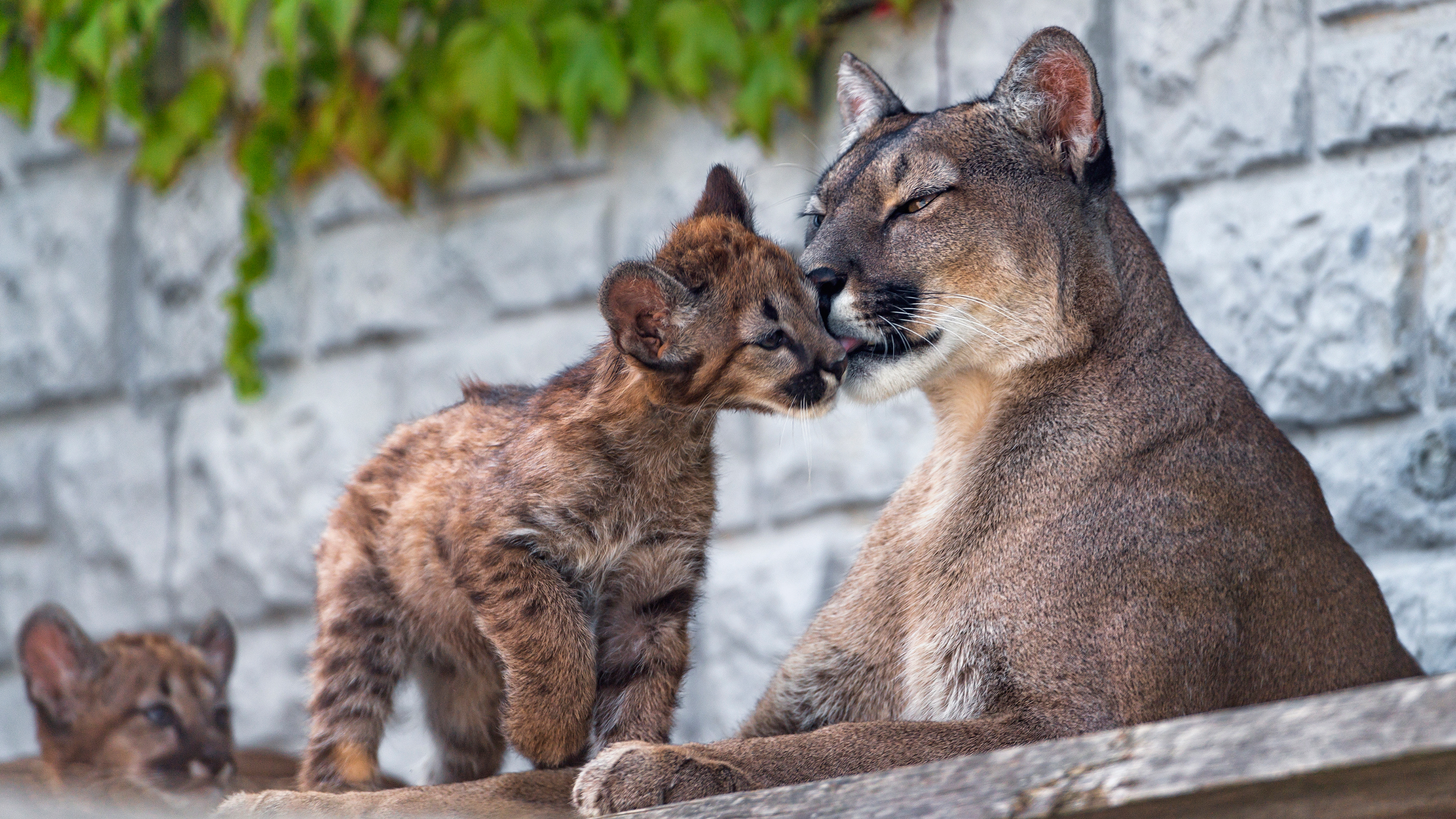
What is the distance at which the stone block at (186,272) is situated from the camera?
6.24 m

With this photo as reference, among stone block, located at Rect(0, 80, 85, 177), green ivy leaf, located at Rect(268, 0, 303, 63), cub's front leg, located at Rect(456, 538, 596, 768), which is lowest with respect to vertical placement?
cub's front leg, located at Rect(456, 538, 596, 768)

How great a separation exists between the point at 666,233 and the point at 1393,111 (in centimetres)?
192

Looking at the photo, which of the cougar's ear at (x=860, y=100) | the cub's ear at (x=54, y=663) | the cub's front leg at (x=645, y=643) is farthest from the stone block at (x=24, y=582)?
the cougar's ear at (x=860, y=100)

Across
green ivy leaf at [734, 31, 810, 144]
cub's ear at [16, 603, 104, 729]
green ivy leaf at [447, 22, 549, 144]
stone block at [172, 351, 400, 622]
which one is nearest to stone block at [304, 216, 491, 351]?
stone block at [172, 351, 400, 622]

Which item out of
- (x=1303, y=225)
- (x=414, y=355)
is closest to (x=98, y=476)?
(x=414, y=355)

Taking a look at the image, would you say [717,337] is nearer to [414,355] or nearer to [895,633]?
[895,633]

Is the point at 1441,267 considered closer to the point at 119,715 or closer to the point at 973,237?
the point at 973,237

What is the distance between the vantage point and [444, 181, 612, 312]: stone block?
5520 millimetres

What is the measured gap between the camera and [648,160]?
5453 mm

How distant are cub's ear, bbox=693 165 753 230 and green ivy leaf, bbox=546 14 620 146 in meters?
1.69

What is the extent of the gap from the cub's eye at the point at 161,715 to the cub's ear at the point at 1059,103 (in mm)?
2533

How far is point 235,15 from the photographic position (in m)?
5.45

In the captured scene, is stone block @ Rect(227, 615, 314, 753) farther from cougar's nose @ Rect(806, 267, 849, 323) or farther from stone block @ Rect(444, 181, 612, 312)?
cougar's nose @ Rect(806, 267, 849, 323)

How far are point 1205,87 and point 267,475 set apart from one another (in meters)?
3.59
